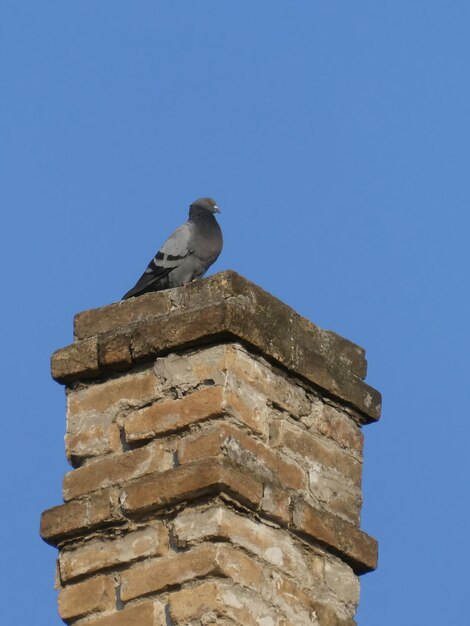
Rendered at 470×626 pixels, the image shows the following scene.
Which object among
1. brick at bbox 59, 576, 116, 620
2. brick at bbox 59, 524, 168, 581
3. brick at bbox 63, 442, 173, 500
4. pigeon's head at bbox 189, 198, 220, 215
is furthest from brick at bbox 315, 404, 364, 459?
pigeon's head at bbox 189, 198, 220, 215

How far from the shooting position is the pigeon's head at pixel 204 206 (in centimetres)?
895

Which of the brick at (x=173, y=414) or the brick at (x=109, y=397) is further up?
the brick at (x=109, y=397)

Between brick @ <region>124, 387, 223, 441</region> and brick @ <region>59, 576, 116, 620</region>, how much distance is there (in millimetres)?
490

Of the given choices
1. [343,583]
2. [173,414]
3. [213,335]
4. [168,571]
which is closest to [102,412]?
[173,414]

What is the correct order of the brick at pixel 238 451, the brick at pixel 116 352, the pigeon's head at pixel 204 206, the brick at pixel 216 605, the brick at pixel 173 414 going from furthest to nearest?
the pigeon's head at pixel 204 206 < the brick at pixel 116 352 < the brick at pixel 173 414 < the brick at pixel 238 451 < the brick at pixel 216 605

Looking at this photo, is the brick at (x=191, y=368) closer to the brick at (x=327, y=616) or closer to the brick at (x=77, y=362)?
the brick at (x=77, y=362)

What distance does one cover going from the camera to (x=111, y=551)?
5188mm

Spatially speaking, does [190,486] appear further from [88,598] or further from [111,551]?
[88,598]

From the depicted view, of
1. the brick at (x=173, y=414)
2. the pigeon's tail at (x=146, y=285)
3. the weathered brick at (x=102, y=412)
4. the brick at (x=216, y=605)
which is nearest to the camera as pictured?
the brick at (x=216, y=605)

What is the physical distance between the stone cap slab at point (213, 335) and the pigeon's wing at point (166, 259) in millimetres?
1495

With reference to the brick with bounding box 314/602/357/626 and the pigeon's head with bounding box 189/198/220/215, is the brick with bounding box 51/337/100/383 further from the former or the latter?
the pigeon's head with bounding box 189/198/220/215

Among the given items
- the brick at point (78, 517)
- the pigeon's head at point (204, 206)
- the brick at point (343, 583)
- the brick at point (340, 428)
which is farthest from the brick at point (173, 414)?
the pigeon's head at point (204, 206)

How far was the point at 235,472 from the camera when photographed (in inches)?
198

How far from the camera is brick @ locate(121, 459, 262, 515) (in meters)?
5.00
